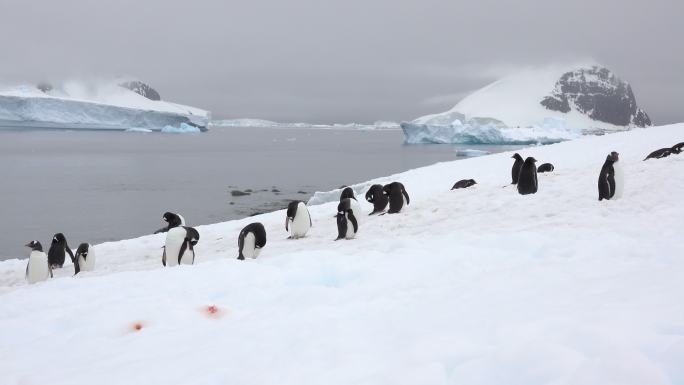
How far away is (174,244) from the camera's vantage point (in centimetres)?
865

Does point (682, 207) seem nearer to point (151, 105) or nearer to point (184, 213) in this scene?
point (184, 213)

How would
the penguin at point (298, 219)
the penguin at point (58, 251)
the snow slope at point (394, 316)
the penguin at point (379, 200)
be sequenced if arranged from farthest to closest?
the penguin at point (379, 200), the penguin at point (58, 251), the penguin at point (298, 219), the snow slope at point (394, 316)

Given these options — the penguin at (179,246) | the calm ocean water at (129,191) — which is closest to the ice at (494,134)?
the calm ocean water at (129,191)

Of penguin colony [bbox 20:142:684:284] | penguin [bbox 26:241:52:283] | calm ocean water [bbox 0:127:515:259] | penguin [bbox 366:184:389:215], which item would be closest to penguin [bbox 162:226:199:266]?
penguin colony [bbox 20:142:684:284]

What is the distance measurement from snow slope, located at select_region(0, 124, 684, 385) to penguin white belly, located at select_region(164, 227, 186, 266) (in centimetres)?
326

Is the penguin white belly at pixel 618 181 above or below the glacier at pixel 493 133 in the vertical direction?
below

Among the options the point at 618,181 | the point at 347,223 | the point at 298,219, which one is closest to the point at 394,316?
the point at 347,223

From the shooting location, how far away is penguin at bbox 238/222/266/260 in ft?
28.2

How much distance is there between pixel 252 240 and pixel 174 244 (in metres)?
1.36

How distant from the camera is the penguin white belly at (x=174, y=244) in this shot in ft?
28.3

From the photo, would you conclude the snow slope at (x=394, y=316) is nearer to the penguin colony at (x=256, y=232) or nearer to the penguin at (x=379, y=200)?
the penguin colony at (x=256, y=232)

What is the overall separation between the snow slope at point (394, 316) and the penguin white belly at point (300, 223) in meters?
3.04

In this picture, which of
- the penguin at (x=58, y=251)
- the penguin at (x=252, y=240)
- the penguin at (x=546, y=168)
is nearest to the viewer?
the penguin at (x=252, y=240)

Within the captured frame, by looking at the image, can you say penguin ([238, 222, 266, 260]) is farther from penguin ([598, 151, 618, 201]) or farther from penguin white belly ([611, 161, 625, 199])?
penguin white belly ([611, 161, 625, 199])
